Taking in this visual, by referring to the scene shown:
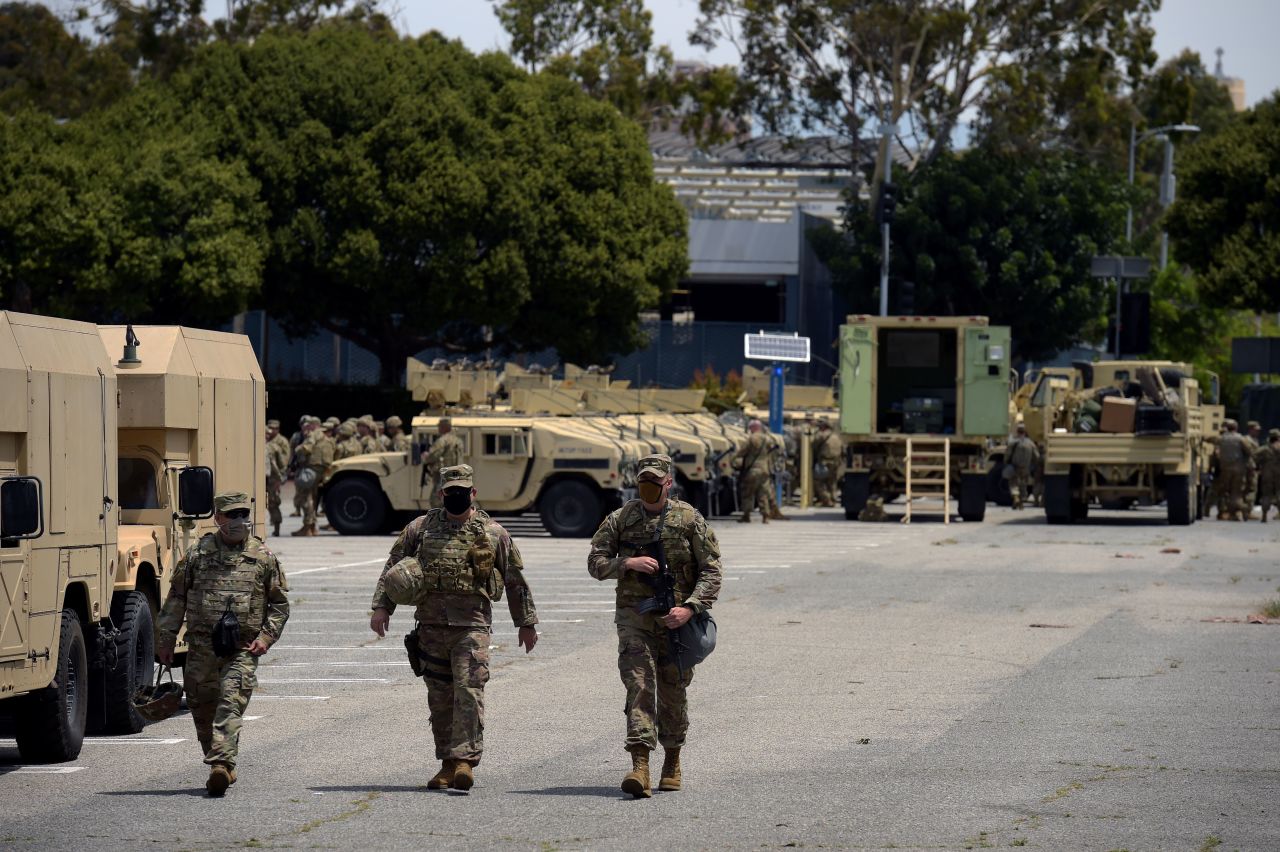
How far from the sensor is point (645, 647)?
9938 mm

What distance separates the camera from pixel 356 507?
2958 centimetres

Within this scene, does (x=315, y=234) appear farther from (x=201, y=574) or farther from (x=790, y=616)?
(x=201, y=574)

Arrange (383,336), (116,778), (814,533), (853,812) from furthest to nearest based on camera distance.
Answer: (383,336) → (814,533) → (116,778) → (853,812)

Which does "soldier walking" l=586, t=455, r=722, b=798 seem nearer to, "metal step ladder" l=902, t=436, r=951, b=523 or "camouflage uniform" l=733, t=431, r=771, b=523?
"camouflage uniform" l=733, t=431, r=771, b=523

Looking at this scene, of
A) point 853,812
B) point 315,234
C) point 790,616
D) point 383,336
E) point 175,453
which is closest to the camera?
point 853,812

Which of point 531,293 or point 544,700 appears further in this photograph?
point 531,293

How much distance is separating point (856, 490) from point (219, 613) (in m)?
24.5

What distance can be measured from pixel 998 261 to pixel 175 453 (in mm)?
45941

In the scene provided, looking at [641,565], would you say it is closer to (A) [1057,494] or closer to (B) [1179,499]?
(A) [1057,494]

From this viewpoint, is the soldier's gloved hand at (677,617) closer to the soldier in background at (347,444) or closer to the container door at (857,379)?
the soldier in background at (347,444)

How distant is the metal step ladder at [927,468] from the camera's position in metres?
33.6

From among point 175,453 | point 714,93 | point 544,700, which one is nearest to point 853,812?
point 544,700

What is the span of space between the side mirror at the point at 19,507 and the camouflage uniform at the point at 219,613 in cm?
85

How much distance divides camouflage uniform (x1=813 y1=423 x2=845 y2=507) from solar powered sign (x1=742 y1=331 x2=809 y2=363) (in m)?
2.24
